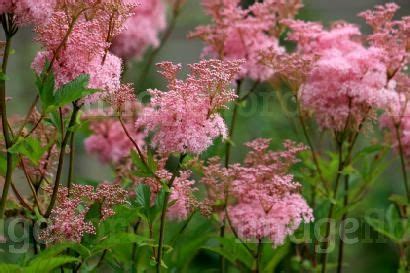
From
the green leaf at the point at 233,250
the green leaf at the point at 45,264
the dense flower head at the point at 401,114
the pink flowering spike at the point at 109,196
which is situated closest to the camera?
the green leaf at the point at 45,264

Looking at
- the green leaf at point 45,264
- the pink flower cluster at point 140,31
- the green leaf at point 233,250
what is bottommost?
the green leaf at point 45,264

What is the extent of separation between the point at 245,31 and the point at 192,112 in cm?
86

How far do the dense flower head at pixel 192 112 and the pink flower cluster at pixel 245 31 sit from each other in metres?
0.70

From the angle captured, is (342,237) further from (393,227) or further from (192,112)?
(192,112)

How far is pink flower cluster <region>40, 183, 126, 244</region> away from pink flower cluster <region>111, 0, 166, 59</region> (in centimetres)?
119

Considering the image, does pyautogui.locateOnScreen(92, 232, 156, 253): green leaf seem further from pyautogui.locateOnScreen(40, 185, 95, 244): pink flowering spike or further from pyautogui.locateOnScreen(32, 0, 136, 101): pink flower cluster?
pyautogui.locateOnScreen(32, 0, 136, 101): pink flower cluster

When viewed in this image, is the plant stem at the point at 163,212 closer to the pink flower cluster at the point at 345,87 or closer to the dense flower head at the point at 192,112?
the dense flower head at the point at 192,112

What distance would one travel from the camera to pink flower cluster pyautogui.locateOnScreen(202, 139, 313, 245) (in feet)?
6.41

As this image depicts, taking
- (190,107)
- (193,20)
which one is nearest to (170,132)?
(190,107)

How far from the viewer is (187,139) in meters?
1.67

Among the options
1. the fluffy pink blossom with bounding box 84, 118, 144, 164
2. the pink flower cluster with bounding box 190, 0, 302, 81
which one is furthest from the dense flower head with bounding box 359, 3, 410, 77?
the fluffy pink blossom with bounding box 84, 118, 144, 164

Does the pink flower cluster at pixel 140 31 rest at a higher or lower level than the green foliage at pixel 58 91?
higher

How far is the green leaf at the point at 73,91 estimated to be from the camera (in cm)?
161

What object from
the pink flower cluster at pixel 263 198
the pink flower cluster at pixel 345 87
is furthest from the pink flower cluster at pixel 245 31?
the pink flower cluster at pixel 263 198
